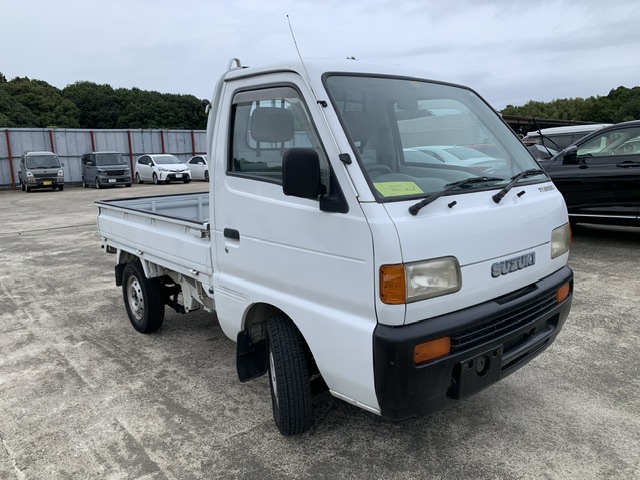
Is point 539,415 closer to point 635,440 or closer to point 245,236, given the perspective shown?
point 635,440

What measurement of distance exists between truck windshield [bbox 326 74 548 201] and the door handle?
3.18 ft

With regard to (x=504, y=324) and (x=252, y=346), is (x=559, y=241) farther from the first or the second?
(x=252, y=346)

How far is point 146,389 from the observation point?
3662 millimetres

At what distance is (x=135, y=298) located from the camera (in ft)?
15.9

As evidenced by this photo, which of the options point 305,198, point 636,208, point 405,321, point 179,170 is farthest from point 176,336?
point 179,170

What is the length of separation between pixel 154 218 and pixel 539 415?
3.18 m

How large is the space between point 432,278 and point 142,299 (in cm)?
323

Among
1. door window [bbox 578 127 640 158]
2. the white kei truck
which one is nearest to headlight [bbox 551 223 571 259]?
the white kei truck

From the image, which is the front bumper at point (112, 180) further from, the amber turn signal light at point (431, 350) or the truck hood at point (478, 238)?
the amber turn signal light at point (431, 350)

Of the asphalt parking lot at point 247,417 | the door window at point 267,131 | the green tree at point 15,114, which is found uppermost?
the green tree at point 15,114

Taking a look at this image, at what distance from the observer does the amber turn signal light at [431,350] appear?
222 centimetres

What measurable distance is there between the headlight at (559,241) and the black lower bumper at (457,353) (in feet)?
0.99

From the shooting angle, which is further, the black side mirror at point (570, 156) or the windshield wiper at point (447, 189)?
the black side mirror at point (570, 156)

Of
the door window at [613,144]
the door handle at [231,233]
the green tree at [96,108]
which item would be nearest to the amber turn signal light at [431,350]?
the door handle at [231,233]
